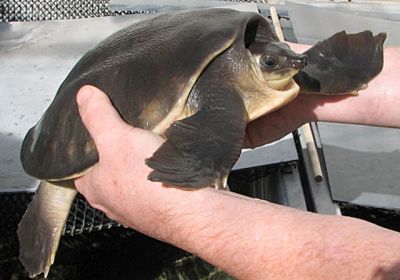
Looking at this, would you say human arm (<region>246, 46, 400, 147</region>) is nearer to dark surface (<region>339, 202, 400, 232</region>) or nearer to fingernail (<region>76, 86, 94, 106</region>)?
dark surface (<region>339, 202, 400, 232</region>)

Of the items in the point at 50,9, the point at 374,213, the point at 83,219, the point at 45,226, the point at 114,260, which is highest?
the point at 50,9

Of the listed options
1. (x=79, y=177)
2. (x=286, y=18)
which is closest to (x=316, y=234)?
(x=79, y=177)

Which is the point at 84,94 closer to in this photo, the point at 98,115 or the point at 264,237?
the point at 98,115

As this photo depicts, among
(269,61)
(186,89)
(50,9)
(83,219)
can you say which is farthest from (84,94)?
(50,9)

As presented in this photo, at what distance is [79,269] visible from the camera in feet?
6.20

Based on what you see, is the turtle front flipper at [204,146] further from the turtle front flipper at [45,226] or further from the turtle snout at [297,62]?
the turtle front flipper at [45,226]

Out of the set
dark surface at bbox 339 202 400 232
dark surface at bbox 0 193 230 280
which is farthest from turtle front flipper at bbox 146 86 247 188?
dark surface at bbox 0 193 230 280

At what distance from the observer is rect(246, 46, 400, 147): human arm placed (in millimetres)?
1354

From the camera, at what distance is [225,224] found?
91 cm

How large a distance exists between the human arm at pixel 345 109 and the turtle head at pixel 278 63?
0.53ft

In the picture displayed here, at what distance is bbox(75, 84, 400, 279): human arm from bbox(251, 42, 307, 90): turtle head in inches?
12.3

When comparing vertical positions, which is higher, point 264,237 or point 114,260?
point 264,237

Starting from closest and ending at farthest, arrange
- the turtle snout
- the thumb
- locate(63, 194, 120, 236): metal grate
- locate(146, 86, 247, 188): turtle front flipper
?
locate(146, 86, 247, 188): turtle front flipper, the thumb, the turtle snout, locate(63, 194, 120, 236): metal grate

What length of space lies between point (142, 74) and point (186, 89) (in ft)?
0.32
